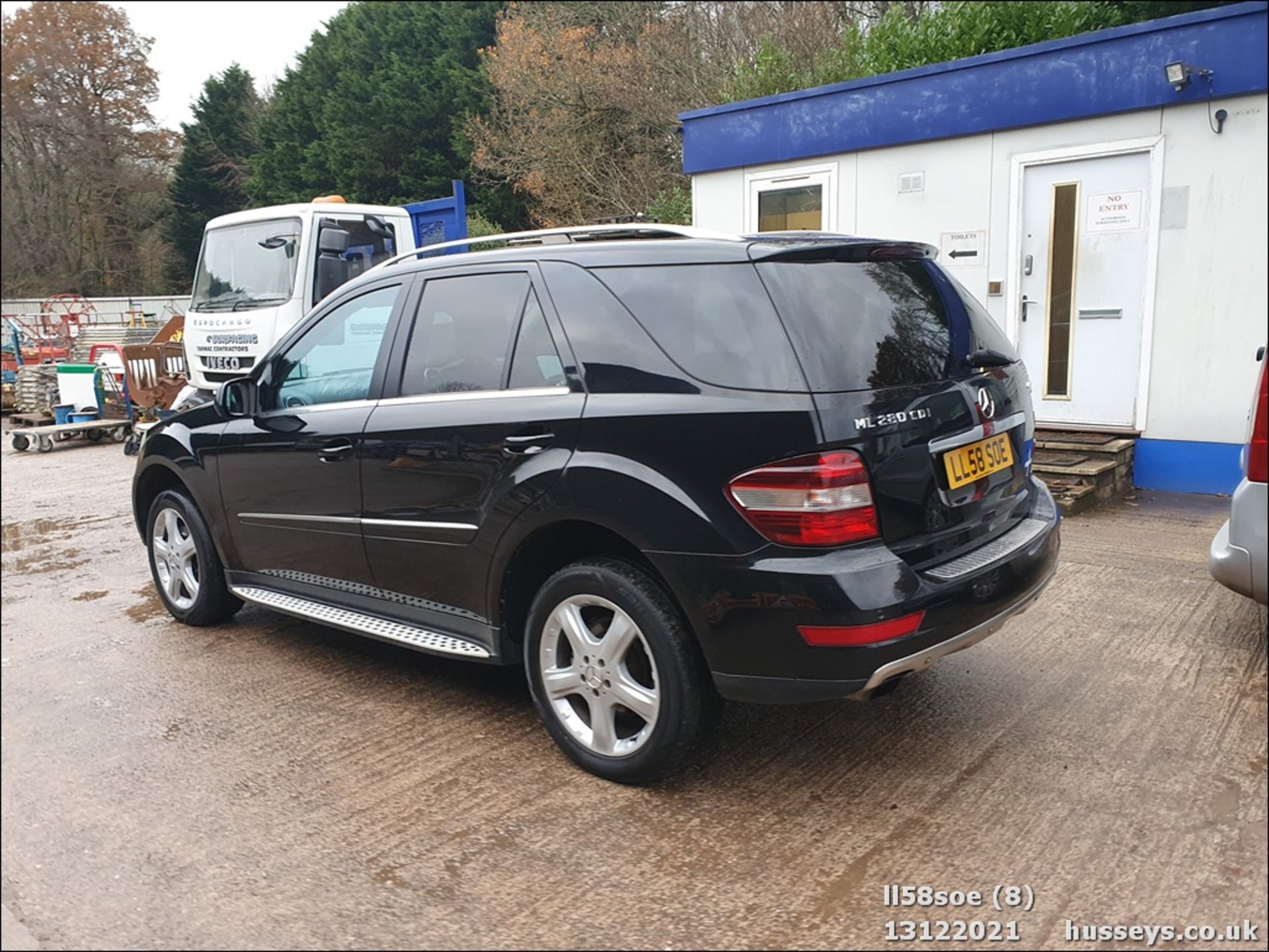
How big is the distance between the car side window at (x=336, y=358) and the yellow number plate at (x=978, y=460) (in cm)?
230

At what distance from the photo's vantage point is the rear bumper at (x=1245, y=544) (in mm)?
3168

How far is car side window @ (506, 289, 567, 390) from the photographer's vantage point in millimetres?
3342

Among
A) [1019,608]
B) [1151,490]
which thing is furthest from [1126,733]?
[1151,490]

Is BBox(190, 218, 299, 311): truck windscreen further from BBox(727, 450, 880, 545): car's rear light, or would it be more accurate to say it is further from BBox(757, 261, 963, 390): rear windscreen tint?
BBox(727, 450, 880, 545): car's rear light

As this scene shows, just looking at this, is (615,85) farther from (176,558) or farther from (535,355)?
(535,355)

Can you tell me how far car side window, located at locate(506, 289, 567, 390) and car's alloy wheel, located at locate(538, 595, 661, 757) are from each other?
0.77 m

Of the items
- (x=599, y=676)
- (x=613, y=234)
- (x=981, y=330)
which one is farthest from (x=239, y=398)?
(x=981, y=330)

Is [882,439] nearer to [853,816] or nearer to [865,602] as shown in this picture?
[865,602]

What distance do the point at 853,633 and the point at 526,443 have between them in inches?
50.1

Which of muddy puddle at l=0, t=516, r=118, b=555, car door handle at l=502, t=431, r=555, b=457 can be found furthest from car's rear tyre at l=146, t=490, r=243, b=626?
muddy puddle at l=0, t=516, r=118, b=555

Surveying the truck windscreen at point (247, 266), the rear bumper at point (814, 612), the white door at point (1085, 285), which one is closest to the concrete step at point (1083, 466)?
the white door at point (1085, 285)

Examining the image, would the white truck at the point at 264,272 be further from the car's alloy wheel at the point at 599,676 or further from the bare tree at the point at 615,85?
the bare tree at the point at 615,85

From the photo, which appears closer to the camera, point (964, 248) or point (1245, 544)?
point (1245, 544)

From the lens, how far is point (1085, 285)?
282 inches
